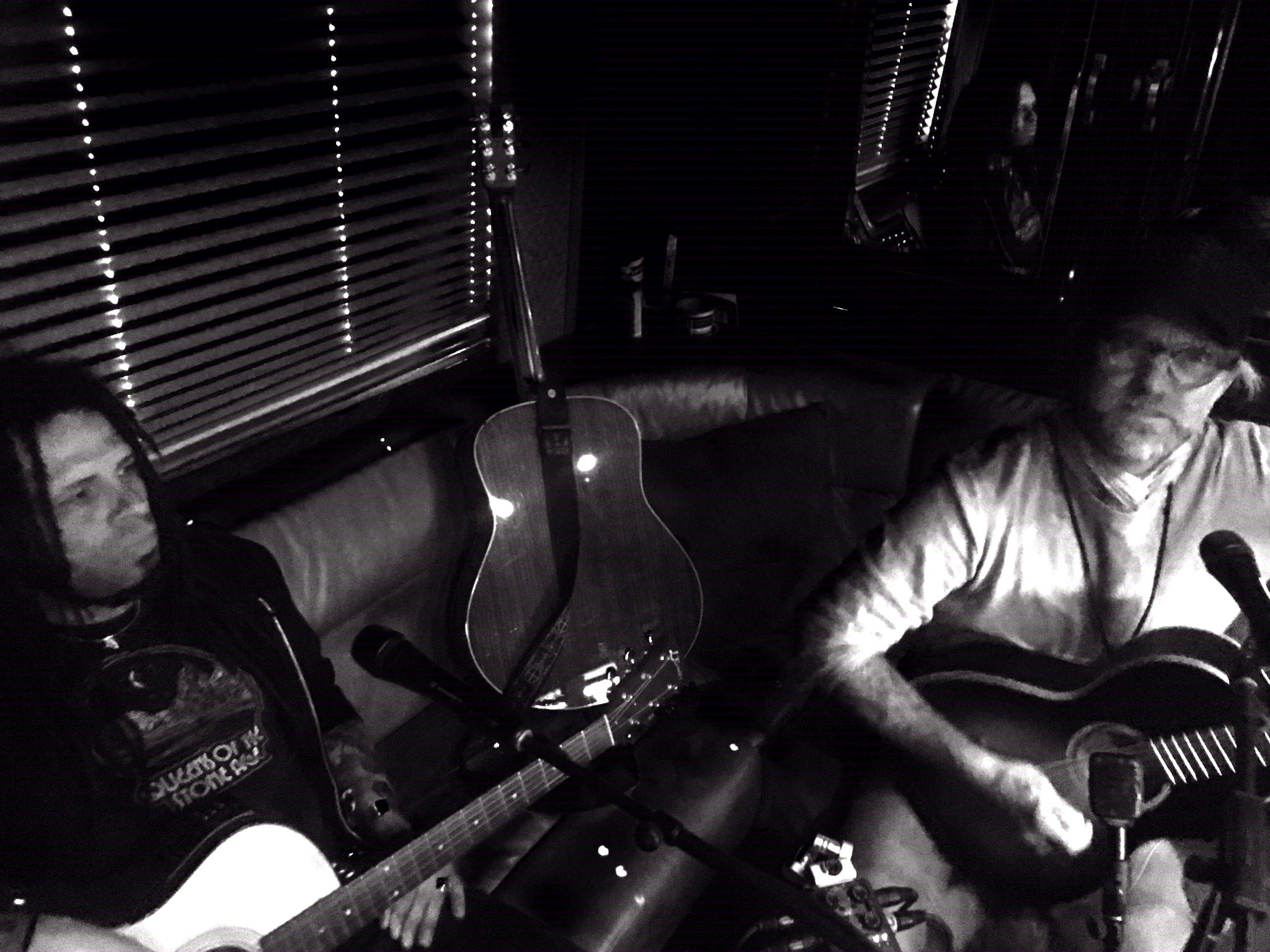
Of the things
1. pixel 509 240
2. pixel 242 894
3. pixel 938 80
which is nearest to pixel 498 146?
pixel 509 240

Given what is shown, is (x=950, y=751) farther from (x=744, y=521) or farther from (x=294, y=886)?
(x=294, y=886)

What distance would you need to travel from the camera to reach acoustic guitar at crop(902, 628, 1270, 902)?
1.10m

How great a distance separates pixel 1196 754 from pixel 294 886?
3.87ft

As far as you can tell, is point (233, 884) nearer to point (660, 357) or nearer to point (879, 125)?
point (660, 357)

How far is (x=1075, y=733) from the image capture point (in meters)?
1.18

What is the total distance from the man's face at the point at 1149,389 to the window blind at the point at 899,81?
0.82 m

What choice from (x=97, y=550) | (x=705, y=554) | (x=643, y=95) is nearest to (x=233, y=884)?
(x=97, y=550)

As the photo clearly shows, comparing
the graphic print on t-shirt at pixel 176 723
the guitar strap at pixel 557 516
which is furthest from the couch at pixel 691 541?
the graphic print on t-shirt at pixel 176 723

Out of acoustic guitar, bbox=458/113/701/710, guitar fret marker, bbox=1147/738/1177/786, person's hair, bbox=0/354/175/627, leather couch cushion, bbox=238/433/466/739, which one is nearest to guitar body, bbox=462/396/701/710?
acoustic guitar, bbox=458/113/701/710

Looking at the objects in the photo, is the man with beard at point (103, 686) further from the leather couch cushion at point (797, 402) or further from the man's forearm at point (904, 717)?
the leather couch cushion at point (797, 402)

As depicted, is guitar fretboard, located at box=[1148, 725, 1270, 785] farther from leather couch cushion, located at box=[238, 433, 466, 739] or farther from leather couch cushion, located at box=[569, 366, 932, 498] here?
leather couch cushion, located at box=[238, 433, 466, 739]

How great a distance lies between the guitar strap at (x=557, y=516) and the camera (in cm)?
176

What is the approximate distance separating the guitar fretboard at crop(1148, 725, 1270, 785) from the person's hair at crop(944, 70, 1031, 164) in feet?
3.49

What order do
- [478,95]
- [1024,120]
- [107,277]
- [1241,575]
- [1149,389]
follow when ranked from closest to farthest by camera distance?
[1241,575] < [1149,389] < [107,277] < [1024,120] < [478,95]
